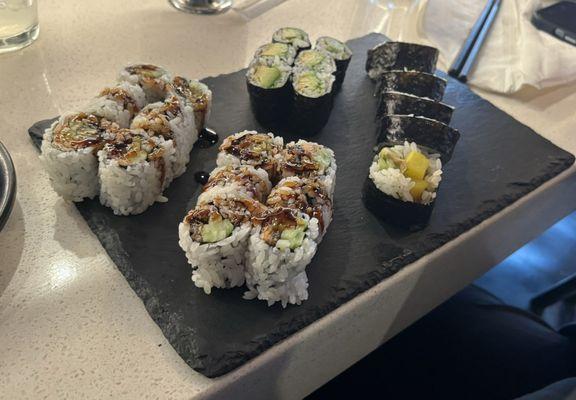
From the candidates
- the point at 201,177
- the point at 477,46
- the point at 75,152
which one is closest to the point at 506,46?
the point at 477,46

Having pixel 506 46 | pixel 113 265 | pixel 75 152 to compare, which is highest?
pixel 506 46

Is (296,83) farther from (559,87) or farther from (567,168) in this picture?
(559,87)

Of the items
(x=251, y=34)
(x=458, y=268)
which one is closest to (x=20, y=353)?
(x=458, y=268)

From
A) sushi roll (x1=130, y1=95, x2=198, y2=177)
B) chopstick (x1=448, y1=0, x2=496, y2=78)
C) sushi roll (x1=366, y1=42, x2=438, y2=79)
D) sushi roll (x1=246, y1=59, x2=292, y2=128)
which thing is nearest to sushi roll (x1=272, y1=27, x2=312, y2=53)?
sushi roll (x1=246, y1=59, x2=292, y2=128)

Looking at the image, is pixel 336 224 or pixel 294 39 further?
pixel 294 39

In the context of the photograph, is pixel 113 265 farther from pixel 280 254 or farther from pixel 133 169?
pixel 280 254

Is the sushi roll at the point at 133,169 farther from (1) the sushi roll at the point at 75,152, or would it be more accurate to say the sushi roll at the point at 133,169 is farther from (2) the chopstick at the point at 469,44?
(2) the chopstick at the point at 469,44

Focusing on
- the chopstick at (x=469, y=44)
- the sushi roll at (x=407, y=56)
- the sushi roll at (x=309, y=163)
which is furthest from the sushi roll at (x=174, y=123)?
the chopstick at (x=469, y=44)

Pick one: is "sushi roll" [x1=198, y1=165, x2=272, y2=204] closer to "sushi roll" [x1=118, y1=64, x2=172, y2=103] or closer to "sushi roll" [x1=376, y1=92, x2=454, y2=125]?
"sushi roll" [x1=118, y1=64, x2=172, y2=103]
